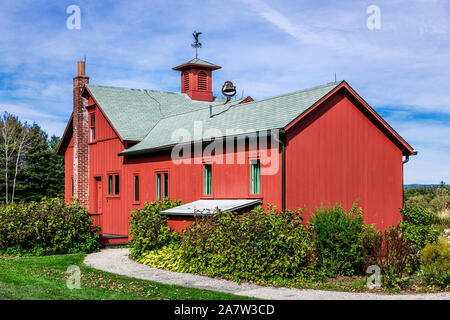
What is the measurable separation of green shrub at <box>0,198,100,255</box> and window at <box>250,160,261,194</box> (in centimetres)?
635

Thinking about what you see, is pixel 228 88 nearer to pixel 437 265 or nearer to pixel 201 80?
pixel 201 80

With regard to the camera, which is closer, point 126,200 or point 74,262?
point 74,262

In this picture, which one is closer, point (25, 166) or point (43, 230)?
point (43, 230)

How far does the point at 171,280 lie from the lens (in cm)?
1271

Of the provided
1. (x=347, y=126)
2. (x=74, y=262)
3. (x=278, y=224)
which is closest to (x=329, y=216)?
(x=278, y=224)

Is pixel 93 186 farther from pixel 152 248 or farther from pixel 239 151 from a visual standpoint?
pixel 239 151

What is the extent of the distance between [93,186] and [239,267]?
14.5 metres

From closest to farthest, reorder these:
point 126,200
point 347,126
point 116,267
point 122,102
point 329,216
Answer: point 329,216, point 116,267, point 347,126, point 126,200, point 122,102

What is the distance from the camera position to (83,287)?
1134 centimetres

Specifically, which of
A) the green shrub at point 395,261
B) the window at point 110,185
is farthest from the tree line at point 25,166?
the green shrub at point 395,261

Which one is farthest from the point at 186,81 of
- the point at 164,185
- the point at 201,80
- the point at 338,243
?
the point at 338,243

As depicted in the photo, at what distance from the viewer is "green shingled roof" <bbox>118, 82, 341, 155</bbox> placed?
53.2 ft

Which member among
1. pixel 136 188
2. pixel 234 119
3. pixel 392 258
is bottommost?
pixel 392 258

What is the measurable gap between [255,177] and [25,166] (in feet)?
129
